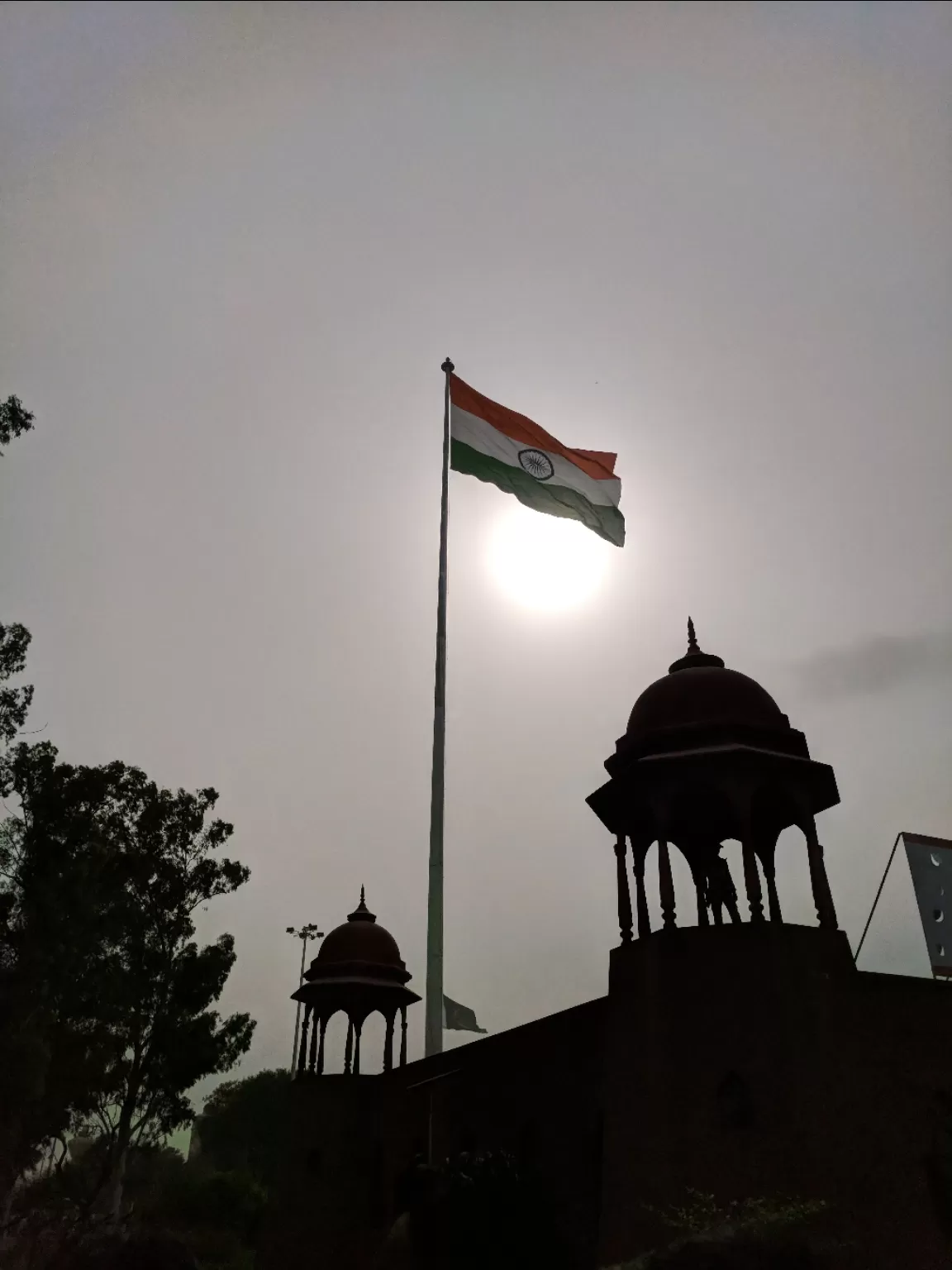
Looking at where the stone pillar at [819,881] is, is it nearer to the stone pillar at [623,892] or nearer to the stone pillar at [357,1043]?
the stone pillar at [623,892]

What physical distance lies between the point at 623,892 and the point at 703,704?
11.0 ft

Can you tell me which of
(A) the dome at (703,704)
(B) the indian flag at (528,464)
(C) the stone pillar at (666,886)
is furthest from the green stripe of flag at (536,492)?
(C) the stone pillar at (666,886)

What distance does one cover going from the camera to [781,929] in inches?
449

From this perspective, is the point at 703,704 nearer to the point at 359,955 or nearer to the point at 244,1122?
Result: the point at 359,955

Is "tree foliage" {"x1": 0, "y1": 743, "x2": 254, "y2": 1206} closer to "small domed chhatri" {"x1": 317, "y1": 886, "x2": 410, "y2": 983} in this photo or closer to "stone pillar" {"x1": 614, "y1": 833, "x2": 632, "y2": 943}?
"small domed chhatri" {"x1": 317, "y1": 886, "x2": 410, "y2": 983}

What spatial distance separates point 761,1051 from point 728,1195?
1.65 meters

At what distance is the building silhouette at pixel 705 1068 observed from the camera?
1035 cm

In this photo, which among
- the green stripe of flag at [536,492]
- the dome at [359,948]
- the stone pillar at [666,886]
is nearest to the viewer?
the stone pillar at [666,886]

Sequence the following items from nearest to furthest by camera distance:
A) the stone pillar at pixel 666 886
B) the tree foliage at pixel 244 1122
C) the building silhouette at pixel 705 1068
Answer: the building silhouette at pixel 705 1068, the stone pillar at pixel 666 886, the tree foliage at pixel 244 1122

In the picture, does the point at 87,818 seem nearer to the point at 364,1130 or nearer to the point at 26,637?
the point at 26,637

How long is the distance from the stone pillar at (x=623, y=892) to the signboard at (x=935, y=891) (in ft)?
28.3

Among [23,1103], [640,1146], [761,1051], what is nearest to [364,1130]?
[23,1103]

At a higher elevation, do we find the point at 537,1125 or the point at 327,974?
the point at 327,974

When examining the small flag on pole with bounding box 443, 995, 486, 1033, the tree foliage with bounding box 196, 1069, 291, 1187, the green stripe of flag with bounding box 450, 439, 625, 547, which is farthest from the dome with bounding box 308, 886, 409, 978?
the tree foliage with bounding box 196, 1069, 291, 1187
